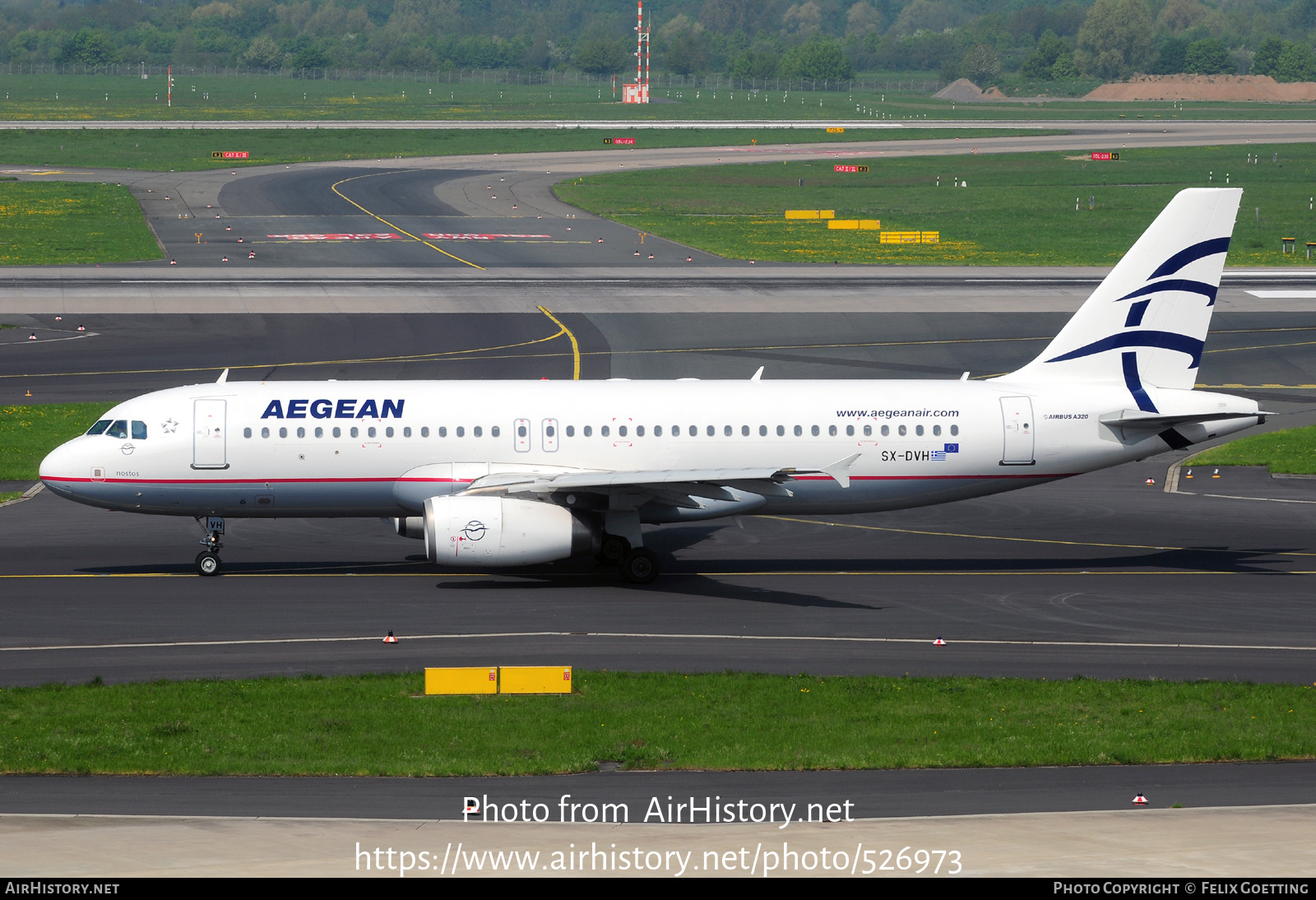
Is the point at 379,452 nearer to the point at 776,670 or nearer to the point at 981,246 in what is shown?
the point at 776,670

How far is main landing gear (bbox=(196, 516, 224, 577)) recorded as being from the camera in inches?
1444

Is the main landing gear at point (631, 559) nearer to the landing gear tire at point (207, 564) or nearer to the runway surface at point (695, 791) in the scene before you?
the landing gear tire at point (207, 564)

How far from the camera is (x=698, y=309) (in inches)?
2968

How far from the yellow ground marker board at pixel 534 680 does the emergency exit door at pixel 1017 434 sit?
15.1 metres

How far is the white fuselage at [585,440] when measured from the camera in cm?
3634

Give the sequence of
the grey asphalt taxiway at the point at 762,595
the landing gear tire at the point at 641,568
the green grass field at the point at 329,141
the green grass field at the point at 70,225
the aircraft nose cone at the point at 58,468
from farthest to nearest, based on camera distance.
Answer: the green grass field at the point at 329,141 → the green grass field at the point at 70,225 → the landing gear tire at the point at 641,568 → the aircraft nose cone at the point at 58,468 → the grey asphalt taxiway at the point at 762,595

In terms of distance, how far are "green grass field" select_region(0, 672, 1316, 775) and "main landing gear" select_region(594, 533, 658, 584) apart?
7.96 m

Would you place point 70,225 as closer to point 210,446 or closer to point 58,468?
point 58,468

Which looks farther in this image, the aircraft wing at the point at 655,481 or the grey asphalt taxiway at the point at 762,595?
the aircraft wing at the point at 655,481

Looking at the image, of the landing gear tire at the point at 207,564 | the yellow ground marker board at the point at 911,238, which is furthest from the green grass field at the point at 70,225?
the landing gear tire at the point at 207,564

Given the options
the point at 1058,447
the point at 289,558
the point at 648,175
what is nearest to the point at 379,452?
the point at 289,558

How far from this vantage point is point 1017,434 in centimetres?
3741

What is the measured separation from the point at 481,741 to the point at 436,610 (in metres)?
9.69

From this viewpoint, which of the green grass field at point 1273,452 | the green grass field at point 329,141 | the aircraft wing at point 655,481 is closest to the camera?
the aircraft wing at point 655,481
